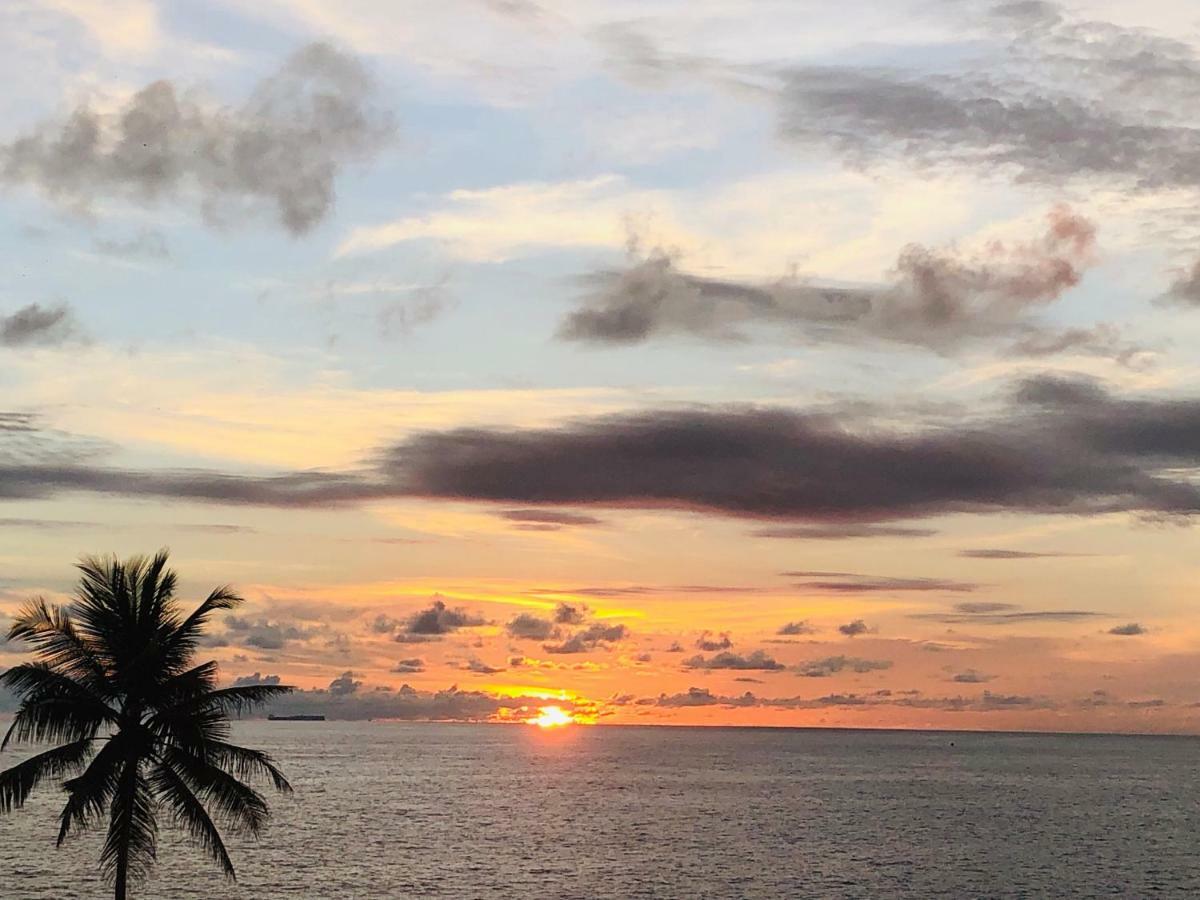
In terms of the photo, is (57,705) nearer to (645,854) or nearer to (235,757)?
(235,757)

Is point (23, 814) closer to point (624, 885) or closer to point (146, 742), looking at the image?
point (624, 885)

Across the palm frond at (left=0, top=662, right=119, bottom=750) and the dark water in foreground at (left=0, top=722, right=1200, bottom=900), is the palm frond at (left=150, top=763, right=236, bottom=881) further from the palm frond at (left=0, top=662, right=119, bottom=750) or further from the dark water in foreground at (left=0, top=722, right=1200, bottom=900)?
the dark water in foreground at (left=0, top=722, right=1200, bottom=900)

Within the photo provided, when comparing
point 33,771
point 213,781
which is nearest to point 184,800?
point 213,781

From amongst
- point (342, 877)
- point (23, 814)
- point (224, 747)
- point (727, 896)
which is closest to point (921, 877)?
point (727, 896)

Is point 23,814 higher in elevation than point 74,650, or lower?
lower

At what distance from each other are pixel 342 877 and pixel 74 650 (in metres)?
60.3

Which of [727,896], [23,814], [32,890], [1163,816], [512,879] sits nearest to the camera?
[32,890]

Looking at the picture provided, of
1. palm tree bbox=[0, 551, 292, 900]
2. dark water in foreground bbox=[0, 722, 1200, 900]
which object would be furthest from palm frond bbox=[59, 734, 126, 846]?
dark water in foreground bbox=[0, 722, 1200, 900]

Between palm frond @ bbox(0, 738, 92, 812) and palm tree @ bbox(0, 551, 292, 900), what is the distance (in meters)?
0.04

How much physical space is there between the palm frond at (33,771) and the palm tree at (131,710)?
4 cm

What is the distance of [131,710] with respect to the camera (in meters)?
45.1

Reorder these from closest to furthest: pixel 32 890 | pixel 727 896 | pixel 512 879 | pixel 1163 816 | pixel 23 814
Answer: pixel 32 890, pixel 727 896, pixel 512 879, pixel 23 814, pixel 1163 816

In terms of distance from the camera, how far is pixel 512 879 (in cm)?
10312

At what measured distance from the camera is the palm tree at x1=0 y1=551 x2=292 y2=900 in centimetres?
4347
